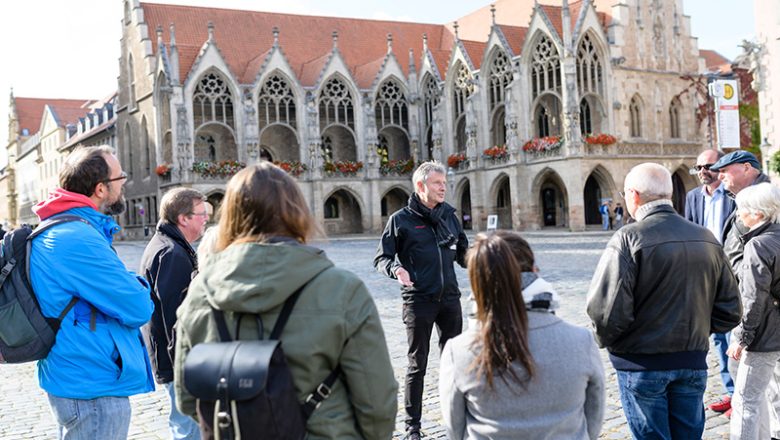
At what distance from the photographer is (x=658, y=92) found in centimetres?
3606

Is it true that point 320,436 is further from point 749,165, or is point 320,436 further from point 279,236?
point 749,165

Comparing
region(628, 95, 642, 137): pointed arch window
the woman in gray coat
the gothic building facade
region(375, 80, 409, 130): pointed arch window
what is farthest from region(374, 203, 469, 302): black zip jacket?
region(375, 80, 409, 130): pointed arch window

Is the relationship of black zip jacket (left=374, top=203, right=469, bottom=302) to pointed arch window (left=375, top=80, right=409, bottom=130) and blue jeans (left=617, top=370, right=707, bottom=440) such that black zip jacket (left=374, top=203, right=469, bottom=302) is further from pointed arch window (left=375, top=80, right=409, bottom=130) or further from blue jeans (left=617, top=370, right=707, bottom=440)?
pointed arch window (left=375, top=80, right=409, bottom=130)

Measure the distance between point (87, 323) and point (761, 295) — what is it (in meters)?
3.55

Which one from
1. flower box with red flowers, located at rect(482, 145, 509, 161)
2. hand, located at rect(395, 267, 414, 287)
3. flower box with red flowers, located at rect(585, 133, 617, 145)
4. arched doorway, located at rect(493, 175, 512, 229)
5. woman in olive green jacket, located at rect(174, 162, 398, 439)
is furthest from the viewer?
arched doorway, located at rect(493, 175, 512, 229)

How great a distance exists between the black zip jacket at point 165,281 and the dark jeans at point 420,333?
1635mm

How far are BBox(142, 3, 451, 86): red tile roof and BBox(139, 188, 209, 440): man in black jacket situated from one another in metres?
36.3

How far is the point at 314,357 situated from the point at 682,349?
212cm

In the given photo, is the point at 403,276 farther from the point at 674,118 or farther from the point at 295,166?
the point at 674,118

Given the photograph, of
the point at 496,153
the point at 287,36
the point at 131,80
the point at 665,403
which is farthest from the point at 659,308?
the point at 131,80

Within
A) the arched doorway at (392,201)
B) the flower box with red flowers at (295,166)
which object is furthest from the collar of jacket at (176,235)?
the arched doorway at (392,201)

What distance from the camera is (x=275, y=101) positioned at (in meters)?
40.6

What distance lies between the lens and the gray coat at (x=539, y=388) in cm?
258

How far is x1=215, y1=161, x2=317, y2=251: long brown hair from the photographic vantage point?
93.0 inches
